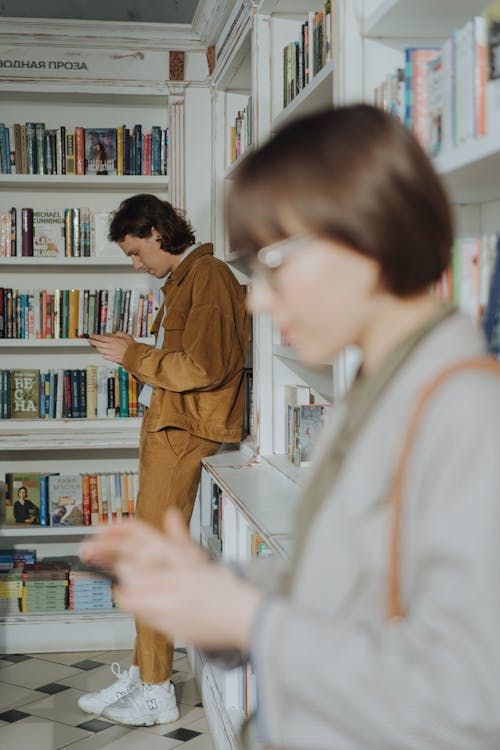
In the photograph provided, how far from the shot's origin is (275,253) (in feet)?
2.59

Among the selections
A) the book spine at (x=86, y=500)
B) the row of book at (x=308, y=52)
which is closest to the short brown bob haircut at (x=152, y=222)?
the row of book at (x=308, y=52)

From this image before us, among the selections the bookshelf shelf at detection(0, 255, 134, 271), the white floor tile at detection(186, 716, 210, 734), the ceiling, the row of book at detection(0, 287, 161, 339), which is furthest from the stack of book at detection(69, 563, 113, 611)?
the ceiling

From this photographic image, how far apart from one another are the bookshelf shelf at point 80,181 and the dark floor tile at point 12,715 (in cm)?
230

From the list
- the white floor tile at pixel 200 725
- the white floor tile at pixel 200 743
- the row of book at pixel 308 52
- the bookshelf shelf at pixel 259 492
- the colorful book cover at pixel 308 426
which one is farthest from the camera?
the white floor tile at pixel 200 725

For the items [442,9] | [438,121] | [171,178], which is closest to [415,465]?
[438,121]

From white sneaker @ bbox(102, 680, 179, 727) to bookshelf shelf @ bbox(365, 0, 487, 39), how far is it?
94.5 inches

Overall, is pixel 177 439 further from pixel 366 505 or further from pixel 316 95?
pixel 366 505

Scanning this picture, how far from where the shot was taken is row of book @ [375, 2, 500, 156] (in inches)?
54.9

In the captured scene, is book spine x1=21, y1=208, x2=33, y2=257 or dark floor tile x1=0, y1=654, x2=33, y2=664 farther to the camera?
book spine x1=21, y1=208, x2=33, y2=257

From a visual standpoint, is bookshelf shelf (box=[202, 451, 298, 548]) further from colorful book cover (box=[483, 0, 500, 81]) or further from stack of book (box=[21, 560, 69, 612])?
stack of book (box=[21, 560, 69, 612])

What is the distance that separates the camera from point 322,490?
0.83 meters

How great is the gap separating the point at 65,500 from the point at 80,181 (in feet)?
4.91

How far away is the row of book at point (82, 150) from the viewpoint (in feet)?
13.9

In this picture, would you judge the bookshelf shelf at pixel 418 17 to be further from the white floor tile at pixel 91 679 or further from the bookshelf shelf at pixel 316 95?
the white floor tile at pixel 91 679
